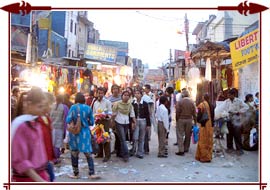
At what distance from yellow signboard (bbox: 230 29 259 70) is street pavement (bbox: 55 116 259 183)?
1.71 meters

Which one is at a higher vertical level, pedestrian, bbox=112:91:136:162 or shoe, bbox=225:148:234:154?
pedestrian, bbox=112:91:136:162

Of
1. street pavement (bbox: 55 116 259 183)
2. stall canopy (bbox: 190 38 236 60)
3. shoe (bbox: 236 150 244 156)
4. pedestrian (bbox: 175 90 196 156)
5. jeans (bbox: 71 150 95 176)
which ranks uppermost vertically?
stall canopy (bbox: 190 38 236 60)

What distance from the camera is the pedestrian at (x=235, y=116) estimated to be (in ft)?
22.2

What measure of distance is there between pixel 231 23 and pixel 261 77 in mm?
13080

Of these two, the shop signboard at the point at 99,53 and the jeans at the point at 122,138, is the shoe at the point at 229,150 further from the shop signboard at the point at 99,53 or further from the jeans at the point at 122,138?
the shop signboard at the point at 99,53

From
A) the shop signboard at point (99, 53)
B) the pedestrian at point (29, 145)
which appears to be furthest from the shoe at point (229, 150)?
the shop signboard at point (99, 53)

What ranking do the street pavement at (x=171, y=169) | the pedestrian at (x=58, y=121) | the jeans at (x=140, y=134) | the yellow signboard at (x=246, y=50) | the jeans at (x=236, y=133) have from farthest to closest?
1. the jeans at (x=236, y=133)
2. the jeans at (x=140, y=134)
3. the pedestrian at (x=58, y=121)
4. the yellow signboard at (x=246, y=50)
5. the street pavement at (x=171, y=169)

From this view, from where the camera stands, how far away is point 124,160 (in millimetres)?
6266

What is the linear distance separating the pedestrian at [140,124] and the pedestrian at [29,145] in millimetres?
3692

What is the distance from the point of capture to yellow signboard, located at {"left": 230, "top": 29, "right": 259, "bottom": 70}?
5379mm

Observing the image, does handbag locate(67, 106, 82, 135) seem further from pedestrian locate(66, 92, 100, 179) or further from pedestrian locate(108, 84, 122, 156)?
pedestrian locate(108, 84, 122, 156)

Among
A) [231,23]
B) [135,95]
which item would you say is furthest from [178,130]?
[231,23]

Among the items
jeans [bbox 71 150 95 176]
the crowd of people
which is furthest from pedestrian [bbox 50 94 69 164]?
jeans [bbox 71 150 95 176]

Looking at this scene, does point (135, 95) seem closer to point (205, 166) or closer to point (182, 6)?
point (205, 166)
